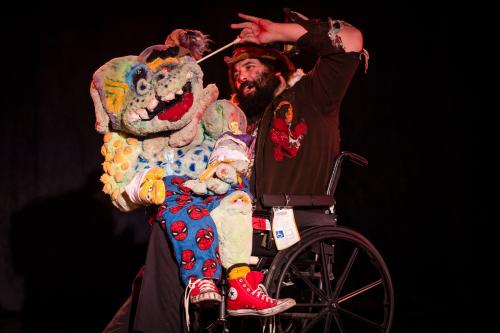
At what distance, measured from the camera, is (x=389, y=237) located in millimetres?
3305

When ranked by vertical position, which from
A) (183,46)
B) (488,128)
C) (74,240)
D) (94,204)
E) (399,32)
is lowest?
(74,240)

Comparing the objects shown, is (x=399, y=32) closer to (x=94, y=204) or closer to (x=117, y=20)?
(x=117, y=20)

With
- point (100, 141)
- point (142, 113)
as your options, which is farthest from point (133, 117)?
point (100, 141)

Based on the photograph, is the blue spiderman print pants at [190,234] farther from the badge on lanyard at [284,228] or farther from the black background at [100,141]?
the black background at [100,141]

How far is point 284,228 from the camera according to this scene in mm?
1811

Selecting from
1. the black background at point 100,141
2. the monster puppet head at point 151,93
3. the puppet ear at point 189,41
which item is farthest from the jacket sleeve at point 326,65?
the black background at point 100,141

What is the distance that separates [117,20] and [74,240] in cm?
148

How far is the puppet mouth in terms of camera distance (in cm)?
168

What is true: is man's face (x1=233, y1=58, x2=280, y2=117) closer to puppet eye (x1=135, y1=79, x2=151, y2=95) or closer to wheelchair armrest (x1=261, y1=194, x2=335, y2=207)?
wheelchair armrest (x1=261, y1=194, x2=335, y2=207)

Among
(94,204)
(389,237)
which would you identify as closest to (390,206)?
(389,237)

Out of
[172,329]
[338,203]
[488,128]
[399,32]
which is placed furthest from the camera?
[338,203]

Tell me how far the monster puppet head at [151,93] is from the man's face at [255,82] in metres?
0.61

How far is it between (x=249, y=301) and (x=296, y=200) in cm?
46

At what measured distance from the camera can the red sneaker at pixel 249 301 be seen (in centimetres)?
156
